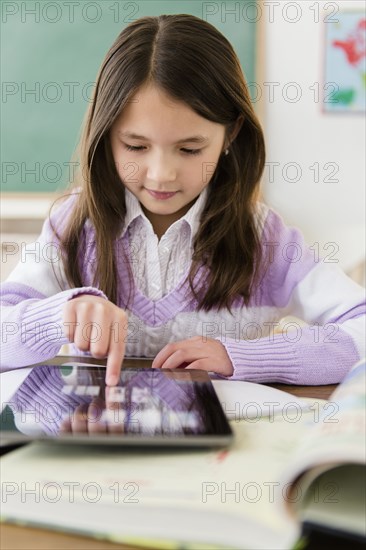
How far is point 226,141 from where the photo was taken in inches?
40.4

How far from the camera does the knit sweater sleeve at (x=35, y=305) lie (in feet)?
2.61

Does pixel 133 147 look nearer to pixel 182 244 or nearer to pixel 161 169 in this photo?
pixel 161 169

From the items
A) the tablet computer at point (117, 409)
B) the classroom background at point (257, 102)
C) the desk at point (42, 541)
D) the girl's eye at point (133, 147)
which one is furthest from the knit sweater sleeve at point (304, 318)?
the classroom background at point (257, 102)

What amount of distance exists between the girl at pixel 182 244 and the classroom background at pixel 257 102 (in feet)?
4.39

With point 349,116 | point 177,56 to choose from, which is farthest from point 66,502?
point 349,116

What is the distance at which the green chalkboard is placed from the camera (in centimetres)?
241

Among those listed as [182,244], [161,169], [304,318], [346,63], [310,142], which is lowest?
[304,318]

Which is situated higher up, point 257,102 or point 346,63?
point 346,63

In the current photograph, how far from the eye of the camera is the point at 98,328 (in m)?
0.68

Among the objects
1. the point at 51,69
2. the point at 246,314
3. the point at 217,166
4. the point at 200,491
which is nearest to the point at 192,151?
the point at 217,166

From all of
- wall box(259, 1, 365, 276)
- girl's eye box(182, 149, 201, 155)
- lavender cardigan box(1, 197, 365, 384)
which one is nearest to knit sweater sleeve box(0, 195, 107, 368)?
lavender cardigan box(1, 197, 365, 384)

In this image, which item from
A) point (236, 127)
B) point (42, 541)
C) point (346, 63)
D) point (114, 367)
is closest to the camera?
point (42, 541)

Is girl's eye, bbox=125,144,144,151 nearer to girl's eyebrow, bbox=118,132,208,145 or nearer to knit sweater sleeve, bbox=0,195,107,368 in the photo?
girl's eyebrow, bbox=118,132,208,145

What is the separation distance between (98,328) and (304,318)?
0.45 metres
